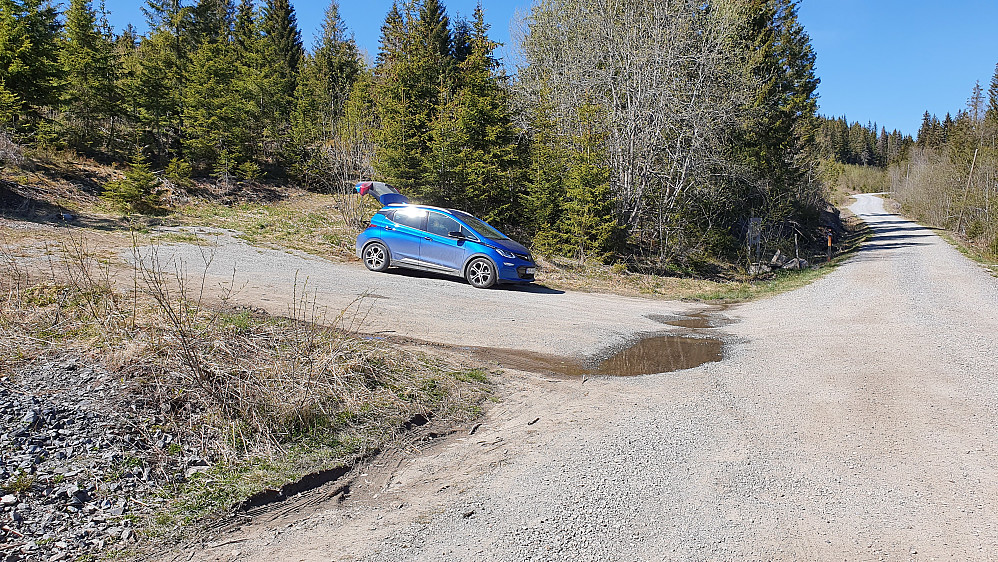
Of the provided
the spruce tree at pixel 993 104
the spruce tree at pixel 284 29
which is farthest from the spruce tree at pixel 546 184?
the spruce tree at pixel 993 104

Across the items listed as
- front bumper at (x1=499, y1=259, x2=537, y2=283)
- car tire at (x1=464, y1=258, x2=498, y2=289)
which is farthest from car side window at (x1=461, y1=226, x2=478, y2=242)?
front bumper at (x1=499, y1=259, x2=537, y2=283)

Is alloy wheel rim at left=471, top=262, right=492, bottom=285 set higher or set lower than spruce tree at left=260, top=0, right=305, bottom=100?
lower

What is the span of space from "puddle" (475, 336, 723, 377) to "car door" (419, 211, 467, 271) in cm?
574

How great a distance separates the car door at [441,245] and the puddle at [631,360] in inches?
226

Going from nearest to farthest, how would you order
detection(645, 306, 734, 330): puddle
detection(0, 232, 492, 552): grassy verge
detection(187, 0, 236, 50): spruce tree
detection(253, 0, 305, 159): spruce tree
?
1. detection(0, 232, 492, 552): grassy verge
2. detection(645, 306, 734, 330): puddle
3. detection(253, 0, 305, 159): spruce tree
4. detection(187, 0, 236, 50): spruce tree

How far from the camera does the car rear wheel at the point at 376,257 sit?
46.6 ft

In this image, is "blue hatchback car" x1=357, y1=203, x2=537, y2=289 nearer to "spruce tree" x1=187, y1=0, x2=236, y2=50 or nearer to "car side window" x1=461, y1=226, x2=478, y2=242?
"car side window" x1=461, y1=226, x2=478, y2=242

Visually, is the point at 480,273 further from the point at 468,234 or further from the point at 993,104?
the point at 993,104

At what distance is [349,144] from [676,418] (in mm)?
16877

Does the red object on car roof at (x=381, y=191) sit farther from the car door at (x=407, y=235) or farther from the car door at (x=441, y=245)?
the car door at (x=441, y=245)

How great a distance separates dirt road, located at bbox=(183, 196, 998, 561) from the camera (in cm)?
346

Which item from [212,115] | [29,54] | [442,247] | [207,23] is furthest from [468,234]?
[207,23]

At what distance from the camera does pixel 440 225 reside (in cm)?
1377

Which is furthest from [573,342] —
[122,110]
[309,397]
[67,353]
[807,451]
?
[122,110]
